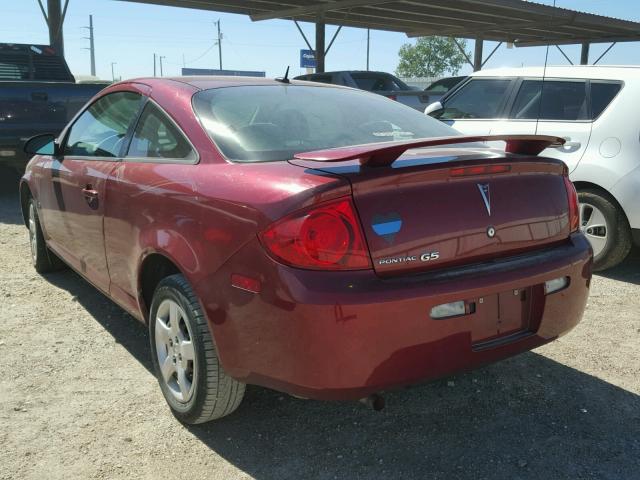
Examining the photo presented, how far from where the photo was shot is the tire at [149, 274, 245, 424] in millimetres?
2486

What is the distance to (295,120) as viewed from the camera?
2.92 m

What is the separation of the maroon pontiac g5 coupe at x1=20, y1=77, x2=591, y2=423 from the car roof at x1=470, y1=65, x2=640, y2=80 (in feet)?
9.43

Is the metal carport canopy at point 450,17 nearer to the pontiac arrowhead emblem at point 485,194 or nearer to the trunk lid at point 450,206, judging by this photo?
the trunk lid at point 450,206

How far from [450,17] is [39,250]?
15.6 m

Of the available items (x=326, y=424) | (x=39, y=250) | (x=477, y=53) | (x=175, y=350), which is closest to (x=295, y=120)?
(x=175, y=350)

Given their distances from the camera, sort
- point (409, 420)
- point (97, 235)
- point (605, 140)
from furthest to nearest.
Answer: point (605, 140), point (97, 235), point (409, 420)

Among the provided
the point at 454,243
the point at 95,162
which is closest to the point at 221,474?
the point at 454,243

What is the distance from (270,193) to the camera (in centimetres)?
219

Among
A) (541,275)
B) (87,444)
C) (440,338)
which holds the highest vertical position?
(541,275)

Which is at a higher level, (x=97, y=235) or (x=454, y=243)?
(x=454, y=243)

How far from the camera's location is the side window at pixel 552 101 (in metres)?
5.33

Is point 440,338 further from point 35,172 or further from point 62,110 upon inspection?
point 62,110

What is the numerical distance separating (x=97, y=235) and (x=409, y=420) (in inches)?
75.8

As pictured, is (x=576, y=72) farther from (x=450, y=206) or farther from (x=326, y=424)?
(x=326, y=424)
